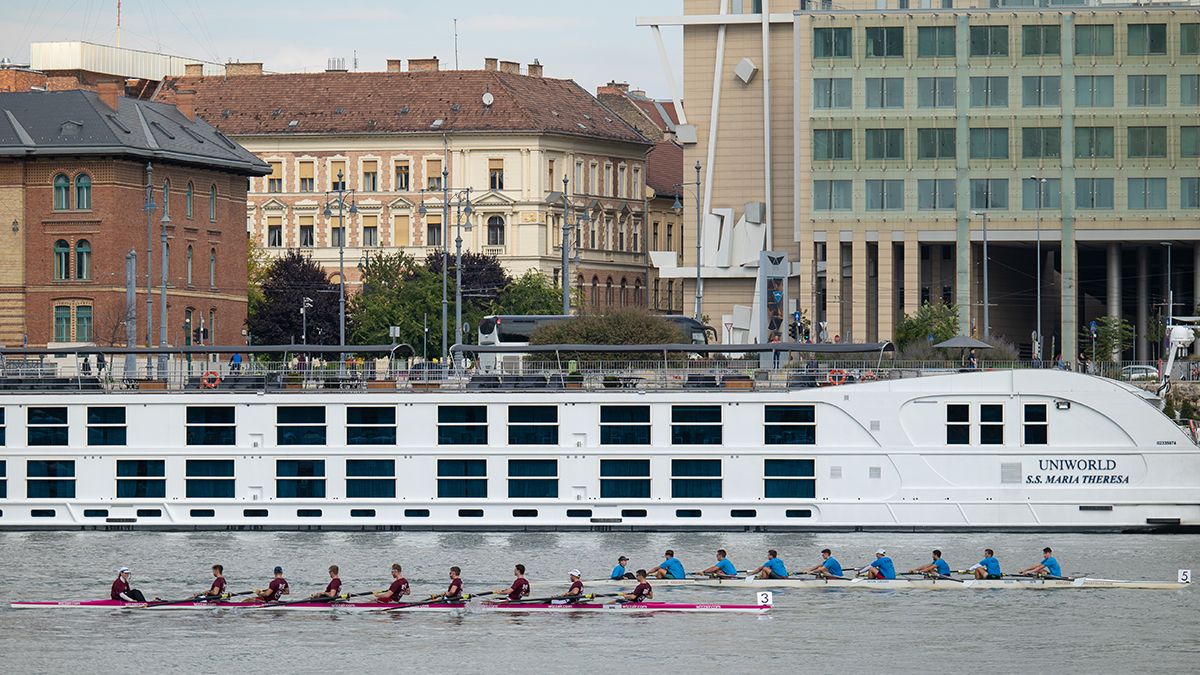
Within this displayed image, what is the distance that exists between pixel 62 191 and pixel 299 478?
5251 cm

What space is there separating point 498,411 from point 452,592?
10.8m

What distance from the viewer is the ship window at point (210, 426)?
214 feet

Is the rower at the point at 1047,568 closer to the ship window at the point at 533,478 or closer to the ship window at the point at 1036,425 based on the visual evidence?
the ship window at the point at 1036,425

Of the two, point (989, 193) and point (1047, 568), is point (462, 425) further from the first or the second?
point (989, 193)

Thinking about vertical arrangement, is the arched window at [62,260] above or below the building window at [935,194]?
below

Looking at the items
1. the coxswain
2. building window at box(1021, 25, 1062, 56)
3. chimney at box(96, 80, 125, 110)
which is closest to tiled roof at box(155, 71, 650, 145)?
chimney at box(96, 80, 125, 110)

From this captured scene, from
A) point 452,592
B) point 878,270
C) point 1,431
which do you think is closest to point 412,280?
point 878,270

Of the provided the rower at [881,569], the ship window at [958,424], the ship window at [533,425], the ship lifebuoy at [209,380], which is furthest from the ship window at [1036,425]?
the ship lifebuoy at [209,380]

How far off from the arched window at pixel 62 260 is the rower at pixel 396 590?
63.1 m

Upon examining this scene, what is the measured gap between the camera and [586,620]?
55.5 metres

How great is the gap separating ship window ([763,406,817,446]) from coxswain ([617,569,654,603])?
30.9 feet

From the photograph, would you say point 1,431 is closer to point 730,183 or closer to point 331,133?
point 730,183

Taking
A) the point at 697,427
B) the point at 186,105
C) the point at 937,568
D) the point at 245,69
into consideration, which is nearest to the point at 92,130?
the point at 186,105

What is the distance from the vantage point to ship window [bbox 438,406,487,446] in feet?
212
